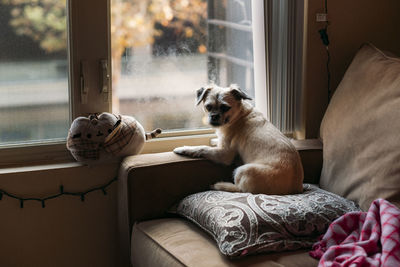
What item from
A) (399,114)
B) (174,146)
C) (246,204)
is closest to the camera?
(246,204)

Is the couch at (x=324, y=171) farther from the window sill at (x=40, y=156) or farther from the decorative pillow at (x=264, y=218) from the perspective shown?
the window sill at (x=40, y=156)

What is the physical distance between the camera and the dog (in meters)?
2.23

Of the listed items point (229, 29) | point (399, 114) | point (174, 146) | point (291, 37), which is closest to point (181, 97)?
point (174, 146)

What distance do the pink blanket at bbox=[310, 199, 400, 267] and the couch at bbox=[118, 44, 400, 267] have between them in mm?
122

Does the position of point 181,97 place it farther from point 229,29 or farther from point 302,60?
point 302,60

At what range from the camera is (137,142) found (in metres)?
2.45

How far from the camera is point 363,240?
176 cm

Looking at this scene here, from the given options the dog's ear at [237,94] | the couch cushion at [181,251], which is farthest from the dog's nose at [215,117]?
the couch cushion at [181,251]

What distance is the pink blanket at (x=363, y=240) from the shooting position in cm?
164

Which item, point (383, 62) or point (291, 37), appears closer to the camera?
point (383, 62)

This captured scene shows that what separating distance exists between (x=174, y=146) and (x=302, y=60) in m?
0.84

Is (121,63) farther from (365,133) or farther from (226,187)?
(365,133)

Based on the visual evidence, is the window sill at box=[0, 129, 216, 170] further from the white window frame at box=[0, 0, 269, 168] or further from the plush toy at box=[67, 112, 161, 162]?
the plush toy at box=[67, 112, 161, 162]

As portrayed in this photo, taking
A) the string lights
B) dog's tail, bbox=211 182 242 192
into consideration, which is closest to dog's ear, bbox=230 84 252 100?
dog's tail, bbox=211 182 242 192
